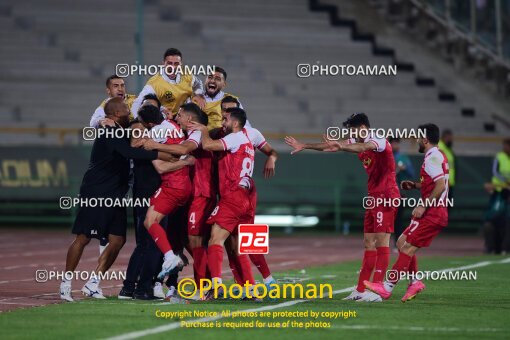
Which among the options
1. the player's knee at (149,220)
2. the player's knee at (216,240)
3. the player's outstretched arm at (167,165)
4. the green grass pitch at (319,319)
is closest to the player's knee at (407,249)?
the green grass pitch at (319,319)

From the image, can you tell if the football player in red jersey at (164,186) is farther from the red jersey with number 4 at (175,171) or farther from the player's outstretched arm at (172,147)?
the player's outstretched arm at (172,147)

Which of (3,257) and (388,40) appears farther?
(388,40)

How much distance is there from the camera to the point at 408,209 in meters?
29.4

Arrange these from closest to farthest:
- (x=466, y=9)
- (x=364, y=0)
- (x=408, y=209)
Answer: (x=408, y=209), (x=466, y=9), (x=364, y=0)

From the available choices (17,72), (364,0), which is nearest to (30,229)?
(17,72)

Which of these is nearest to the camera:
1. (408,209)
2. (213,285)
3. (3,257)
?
(213,285)

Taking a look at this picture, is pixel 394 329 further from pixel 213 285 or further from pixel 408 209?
pixel 408 209

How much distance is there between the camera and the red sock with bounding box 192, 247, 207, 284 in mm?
13820

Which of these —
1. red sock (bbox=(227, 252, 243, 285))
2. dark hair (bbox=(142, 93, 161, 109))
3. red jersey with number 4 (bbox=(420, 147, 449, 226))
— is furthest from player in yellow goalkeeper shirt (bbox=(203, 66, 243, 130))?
red jersey with number 4 (bbox=(420, 147, 449, 226))

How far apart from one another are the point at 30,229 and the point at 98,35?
7813 mm

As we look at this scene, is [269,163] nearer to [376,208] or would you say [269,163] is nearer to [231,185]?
[231,185]

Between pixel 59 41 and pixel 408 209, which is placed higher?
pixel 59 41

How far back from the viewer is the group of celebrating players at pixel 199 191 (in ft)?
44.3

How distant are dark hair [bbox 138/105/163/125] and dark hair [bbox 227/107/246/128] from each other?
2.63ft
